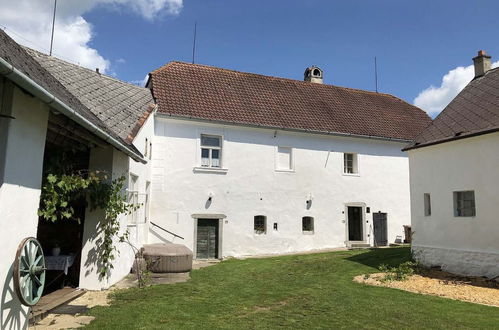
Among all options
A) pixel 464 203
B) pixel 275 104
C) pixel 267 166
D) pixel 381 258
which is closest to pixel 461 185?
pixel 464 203

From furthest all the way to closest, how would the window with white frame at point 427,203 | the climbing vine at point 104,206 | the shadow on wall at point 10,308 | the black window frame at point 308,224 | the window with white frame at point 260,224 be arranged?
the black window frame at point 308,224, the window with white frame at point 260,224, the window with white frame at point 427,203, the climbing vine at point 104,206, the shadow on wall at point 10,308

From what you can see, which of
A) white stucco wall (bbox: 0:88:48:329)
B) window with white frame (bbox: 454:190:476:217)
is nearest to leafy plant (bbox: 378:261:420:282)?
window with white frame (bbox: 454:190:476:217)

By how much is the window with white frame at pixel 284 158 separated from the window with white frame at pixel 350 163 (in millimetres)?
3227

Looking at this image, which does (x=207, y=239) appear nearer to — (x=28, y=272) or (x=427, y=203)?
(x=427, y=203)

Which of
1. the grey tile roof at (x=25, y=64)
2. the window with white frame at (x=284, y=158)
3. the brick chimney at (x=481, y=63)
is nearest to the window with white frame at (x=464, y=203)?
the brick chimney at (x=481, y=63)

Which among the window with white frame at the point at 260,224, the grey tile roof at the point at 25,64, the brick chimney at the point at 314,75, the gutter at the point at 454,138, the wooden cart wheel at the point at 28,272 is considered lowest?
the wooden cart wheel at the point at 28,272

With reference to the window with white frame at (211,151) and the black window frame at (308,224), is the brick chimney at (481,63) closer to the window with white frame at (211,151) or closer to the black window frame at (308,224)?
the black window frame at (308,224)

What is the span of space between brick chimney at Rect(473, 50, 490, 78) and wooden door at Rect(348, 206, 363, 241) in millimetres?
8426

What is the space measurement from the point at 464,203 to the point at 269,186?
8.56 meters

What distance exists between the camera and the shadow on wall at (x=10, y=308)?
15.7ft

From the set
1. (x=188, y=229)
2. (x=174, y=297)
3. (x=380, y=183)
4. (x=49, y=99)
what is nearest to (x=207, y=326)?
(x=174, y=297)

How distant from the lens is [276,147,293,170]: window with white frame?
62.1 ft

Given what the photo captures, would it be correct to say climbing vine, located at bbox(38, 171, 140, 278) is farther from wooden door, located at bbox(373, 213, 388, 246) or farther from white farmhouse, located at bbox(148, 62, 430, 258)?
wooden door, located at bbox(373, 213, 388, 246)

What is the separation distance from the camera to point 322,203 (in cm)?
1945
